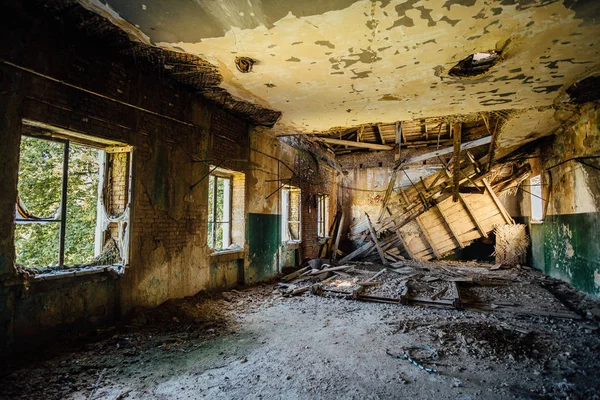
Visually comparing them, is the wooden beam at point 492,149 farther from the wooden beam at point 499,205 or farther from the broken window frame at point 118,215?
the broken window frame at point 118,215

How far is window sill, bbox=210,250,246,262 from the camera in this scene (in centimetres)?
533

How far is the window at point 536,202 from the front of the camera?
789 centimetres

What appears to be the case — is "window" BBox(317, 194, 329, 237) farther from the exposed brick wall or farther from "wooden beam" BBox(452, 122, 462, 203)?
"wooden beam" BBox(452, 122, 462, 203)

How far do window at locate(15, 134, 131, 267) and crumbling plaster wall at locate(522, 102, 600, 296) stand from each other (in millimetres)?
7183

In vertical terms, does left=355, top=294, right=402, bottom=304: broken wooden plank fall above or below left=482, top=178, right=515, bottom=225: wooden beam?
below

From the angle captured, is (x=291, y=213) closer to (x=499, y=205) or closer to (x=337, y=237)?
(x=337, y=237)

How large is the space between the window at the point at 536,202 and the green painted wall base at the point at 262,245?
6.47 metres

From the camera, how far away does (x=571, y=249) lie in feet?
20.3

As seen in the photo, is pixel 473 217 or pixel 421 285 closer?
pixel 421 285

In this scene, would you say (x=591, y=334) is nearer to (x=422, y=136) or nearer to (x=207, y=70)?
(x=207, y=70)

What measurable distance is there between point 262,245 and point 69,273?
3.80 meters

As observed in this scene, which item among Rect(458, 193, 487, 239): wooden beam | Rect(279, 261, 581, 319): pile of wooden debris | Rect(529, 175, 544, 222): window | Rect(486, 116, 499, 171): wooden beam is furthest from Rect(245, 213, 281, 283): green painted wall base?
Rect(529, 175, 544, 222): window

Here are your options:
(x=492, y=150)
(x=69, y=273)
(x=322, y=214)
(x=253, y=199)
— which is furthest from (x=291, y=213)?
(x=69, y=273)

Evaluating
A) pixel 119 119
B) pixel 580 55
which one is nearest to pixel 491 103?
pixel 580 55
